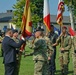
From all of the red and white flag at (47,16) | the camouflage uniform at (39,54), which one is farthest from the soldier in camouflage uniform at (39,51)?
the red and white flag at (47,16)

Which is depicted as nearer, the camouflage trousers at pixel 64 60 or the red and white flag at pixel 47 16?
the red and white flag at pixel 47 16

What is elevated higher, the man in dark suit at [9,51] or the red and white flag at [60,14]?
the red and white flag at [60,14]

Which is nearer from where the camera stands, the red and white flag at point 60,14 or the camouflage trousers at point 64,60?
the camouflage trousers at point 64,60

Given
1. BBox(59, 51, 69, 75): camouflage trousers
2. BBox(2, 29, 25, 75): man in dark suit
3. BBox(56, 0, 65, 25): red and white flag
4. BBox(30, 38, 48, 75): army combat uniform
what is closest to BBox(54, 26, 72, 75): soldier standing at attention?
BBox(59, 51, 69, 75): camouflage trousers

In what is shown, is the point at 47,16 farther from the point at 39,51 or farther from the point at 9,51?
the point at 9,51

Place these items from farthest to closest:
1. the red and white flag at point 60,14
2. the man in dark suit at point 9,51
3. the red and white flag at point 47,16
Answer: the red and white flag at point 60,14
the red and white flag at point 47,16
the man in dark suit at point 9,51

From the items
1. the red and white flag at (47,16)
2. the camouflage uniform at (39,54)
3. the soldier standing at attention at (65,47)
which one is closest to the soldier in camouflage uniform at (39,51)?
the camouflage uniform at (39,54)

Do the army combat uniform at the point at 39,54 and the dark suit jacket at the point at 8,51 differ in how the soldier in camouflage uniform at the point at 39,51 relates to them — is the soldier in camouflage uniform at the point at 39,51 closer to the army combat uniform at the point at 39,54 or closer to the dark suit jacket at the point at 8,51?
the army combat uniform at the point at 39,54

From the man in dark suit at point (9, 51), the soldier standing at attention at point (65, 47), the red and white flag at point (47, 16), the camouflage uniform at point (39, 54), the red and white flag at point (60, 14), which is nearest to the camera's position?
the man in dark suit at point (9, 51)

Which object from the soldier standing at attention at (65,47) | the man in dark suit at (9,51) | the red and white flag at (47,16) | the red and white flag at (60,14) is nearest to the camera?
the man in dark suit at (9,51)

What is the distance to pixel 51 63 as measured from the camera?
14836mm

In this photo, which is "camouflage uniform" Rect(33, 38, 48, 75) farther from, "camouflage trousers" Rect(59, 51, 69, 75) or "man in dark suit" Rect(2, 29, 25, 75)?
"camouflage trousers" Rect(59, 51, 69, 75)

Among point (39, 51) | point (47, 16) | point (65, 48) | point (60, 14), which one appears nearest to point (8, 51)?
point (39, 51)

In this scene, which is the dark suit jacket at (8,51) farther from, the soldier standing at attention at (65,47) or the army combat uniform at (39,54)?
the soldier standing at attention at (65,47)
